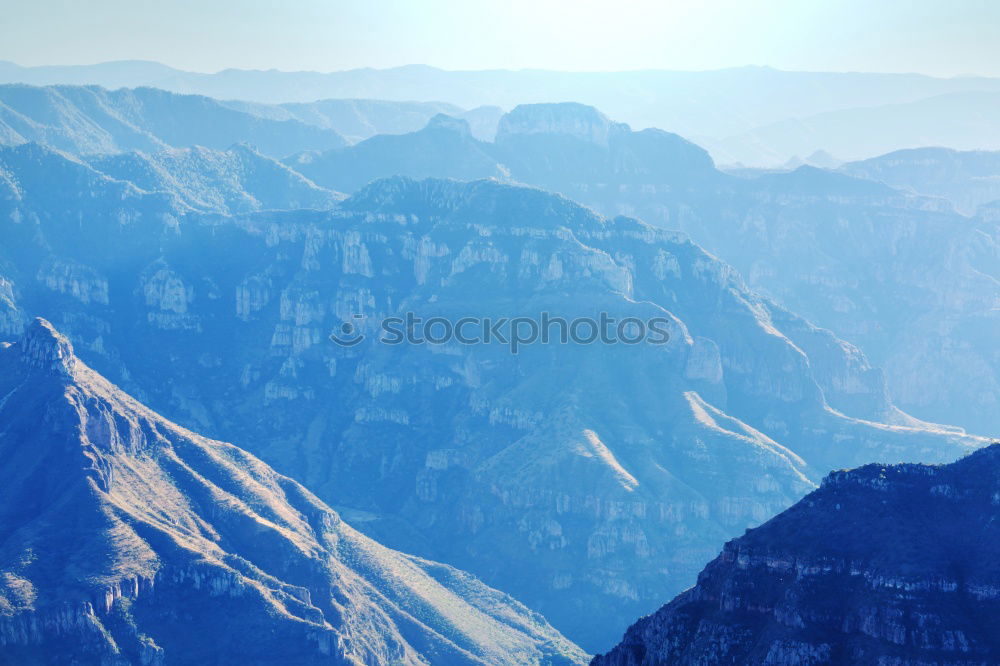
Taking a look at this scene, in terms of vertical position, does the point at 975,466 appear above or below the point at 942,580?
above

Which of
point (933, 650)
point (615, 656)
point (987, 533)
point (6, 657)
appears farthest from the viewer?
point (6, 657)

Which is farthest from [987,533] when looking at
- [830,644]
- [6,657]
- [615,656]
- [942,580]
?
[6,657]

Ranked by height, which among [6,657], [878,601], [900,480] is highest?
[900,480]

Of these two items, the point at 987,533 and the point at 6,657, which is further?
the point at 6,657

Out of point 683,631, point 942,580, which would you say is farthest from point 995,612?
point 683,631

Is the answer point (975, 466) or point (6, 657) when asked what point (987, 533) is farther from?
point (6, 657)

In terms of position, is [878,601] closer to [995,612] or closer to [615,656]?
[995,612]

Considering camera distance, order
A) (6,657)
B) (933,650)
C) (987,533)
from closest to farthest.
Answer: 1. (933,650)
2. (987,533)
3. (6,657)
